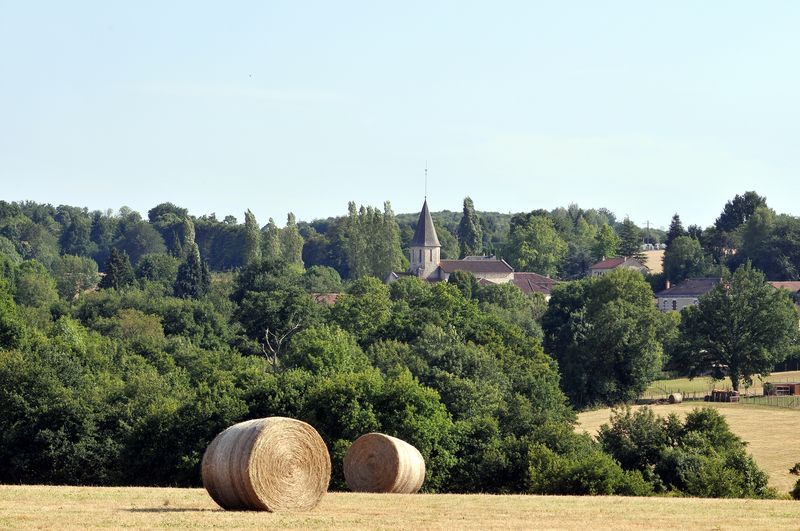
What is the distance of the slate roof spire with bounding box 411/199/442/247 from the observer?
172m

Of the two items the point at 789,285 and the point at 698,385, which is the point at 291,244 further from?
the point at 698,385

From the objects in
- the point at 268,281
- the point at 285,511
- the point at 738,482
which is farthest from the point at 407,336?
the point at 285,511

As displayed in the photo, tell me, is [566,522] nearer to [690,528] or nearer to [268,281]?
[690,528]

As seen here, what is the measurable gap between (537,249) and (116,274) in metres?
63.9

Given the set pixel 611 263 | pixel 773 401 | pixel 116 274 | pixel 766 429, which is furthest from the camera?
pixel 611 263

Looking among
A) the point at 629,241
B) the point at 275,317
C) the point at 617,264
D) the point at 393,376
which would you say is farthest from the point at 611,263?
the point at 393,376

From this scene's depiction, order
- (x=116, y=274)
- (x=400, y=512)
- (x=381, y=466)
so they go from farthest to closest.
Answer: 1. (x=116, y=274)
2. (x=381, y=466)
3. (x=400, y=512)

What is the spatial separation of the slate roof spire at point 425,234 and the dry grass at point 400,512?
138 metres

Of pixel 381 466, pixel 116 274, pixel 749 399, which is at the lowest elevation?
pixel 749 399

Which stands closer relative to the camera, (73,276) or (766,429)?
(766,429)

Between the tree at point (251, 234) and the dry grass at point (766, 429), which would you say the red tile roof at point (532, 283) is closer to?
the tree at point (251, 234)

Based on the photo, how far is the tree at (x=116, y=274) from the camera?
151000 mm

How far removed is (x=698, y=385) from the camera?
3807 inches

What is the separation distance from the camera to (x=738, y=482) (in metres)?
42.1
